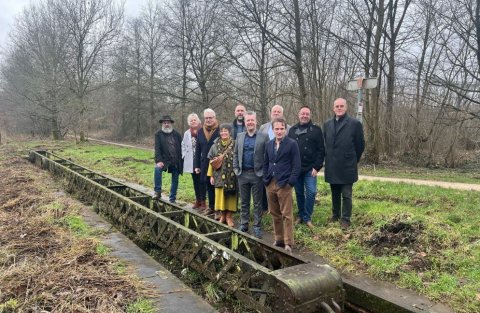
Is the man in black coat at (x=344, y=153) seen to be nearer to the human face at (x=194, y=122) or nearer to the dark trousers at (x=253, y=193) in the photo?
the dark trousers at (x=253, y=193)

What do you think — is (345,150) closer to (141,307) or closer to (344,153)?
(344,153)

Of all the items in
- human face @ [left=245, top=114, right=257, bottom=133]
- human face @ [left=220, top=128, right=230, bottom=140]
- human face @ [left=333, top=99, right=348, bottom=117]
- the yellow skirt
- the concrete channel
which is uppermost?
human face @ [left=333, top=99, right=348, bottom=117]

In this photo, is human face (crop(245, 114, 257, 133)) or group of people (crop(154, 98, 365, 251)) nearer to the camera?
group of people (crop(154, 98, 365, 251))

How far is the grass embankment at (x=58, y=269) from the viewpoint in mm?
3451

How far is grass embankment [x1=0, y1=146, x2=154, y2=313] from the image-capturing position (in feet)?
11.3

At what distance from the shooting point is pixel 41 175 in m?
11.9

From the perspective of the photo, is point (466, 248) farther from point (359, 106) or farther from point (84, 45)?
point (84, 45)

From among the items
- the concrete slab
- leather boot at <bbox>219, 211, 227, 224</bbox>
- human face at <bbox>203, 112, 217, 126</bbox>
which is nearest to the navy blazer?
leather boot at <bbox>219, 211, 227, 224</bbox>

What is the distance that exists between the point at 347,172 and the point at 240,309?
9.19ft

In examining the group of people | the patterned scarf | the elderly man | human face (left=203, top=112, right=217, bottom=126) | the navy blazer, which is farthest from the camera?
the elderly man

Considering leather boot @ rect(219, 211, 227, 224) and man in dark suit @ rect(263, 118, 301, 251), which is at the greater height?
A: man in dark suit @ rect(263, 118, 301, 251)

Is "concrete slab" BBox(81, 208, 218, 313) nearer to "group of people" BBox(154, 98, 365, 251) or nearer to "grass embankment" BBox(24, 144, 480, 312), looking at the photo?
"group of people" BBox(154, 98, 365, 251)

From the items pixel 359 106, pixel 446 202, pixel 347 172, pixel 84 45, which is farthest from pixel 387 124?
pixel 84 45

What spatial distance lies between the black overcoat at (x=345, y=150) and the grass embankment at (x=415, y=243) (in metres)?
0.77
